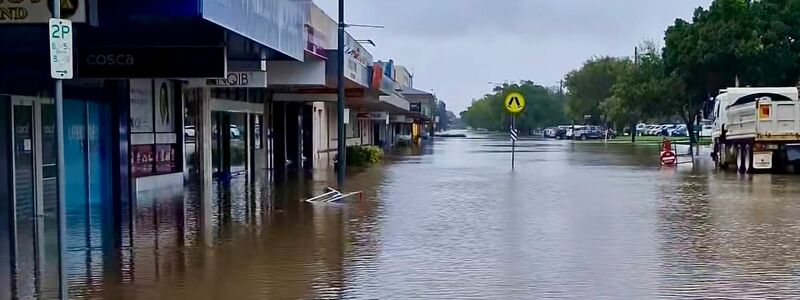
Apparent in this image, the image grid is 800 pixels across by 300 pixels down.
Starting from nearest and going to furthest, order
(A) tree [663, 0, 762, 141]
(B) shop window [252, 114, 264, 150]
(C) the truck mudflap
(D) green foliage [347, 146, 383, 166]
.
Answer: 1. (C) the truck mudflap
2. (B) shop window [252, 114, 264, 150]
3. (D) green foliage [347, 146, 383, 166]
4. (A) tree [663, 0, 762, 141]

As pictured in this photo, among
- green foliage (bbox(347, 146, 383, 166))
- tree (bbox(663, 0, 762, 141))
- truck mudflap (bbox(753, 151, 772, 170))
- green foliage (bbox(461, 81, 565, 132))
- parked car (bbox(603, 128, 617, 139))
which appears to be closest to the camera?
truck mudflap (bbox(753, 151, 772, 170))

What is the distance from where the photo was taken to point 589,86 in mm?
109562

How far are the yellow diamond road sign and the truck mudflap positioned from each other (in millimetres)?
8196

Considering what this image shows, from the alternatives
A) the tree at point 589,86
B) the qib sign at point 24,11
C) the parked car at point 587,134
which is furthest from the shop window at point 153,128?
the tree at point 589,86

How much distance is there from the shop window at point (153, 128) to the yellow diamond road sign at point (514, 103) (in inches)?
589

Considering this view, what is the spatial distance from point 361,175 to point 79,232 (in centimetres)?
1615

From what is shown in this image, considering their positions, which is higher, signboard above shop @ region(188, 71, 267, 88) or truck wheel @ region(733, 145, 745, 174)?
signboard above shop @ region(188, 71, 267, 88)

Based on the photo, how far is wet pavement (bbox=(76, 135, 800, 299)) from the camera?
10.3 metres

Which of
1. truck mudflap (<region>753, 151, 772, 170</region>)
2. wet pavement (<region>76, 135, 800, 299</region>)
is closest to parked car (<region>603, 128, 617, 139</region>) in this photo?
truck mudflap (<region>753, 151, 772, 170</region>)

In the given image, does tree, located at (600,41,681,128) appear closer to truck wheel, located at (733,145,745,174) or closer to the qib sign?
truck wheel, located at (733,145,745,174)

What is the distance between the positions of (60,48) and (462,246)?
21.6 feet

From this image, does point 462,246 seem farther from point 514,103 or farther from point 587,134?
point 587,134

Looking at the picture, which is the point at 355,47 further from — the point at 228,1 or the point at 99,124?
the point at 228,1

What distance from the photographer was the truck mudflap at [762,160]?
30.5 meters
